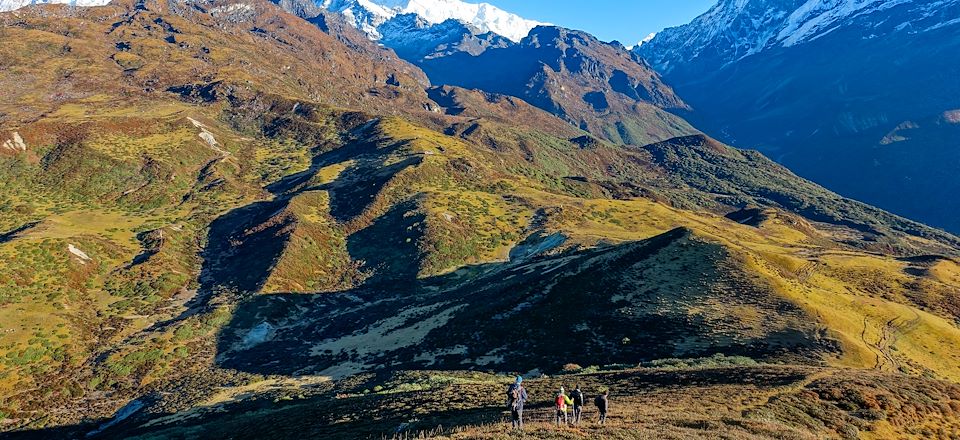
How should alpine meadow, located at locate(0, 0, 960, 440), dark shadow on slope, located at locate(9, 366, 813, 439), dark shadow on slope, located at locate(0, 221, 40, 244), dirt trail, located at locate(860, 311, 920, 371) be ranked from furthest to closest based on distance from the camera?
1. dark shadow on slope, located at locate(0, 221, 40, 244)
2. dirt trail, located at locate(860, 311, 920, 371)
3. alpine meadow, located at locate(0, 0, 960, 440)
4. dark shadow on slope, located at locate(9, 366, 813, 439)

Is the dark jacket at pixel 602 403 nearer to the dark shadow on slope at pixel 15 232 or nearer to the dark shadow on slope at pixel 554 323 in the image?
the dark shadow on slope at pixel 554 323

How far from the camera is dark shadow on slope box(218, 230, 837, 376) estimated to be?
174ft

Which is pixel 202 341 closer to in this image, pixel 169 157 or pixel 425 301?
pixel 425 301

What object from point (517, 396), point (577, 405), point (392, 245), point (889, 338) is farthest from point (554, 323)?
point (392, 245)

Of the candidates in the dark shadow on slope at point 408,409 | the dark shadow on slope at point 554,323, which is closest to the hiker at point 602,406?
the dark shadow on slope at point 408,409

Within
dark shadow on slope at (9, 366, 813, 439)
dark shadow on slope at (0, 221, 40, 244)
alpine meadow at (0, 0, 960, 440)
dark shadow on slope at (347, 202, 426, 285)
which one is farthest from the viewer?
dark shadow on slope at (347, 202, 426, 285)

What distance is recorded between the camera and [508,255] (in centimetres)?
11950

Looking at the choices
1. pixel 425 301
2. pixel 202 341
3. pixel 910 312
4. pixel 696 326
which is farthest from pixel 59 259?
pixel 910 312

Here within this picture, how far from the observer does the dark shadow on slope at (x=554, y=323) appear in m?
52.9

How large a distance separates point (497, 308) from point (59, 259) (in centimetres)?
8113

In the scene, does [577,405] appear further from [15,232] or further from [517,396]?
[15,232]

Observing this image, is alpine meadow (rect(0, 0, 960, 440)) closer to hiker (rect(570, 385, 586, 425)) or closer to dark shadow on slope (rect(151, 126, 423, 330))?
hiker (rect(570, 385, 586, 425))

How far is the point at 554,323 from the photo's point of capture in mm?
61625

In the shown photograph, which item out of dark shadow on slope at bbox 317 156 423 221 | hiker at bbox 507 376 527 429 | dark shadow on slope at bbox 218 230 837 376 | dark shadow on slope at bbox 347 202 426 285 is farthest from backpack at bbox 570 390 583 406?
dark shadow on slope at bbox 317 156 423 221
